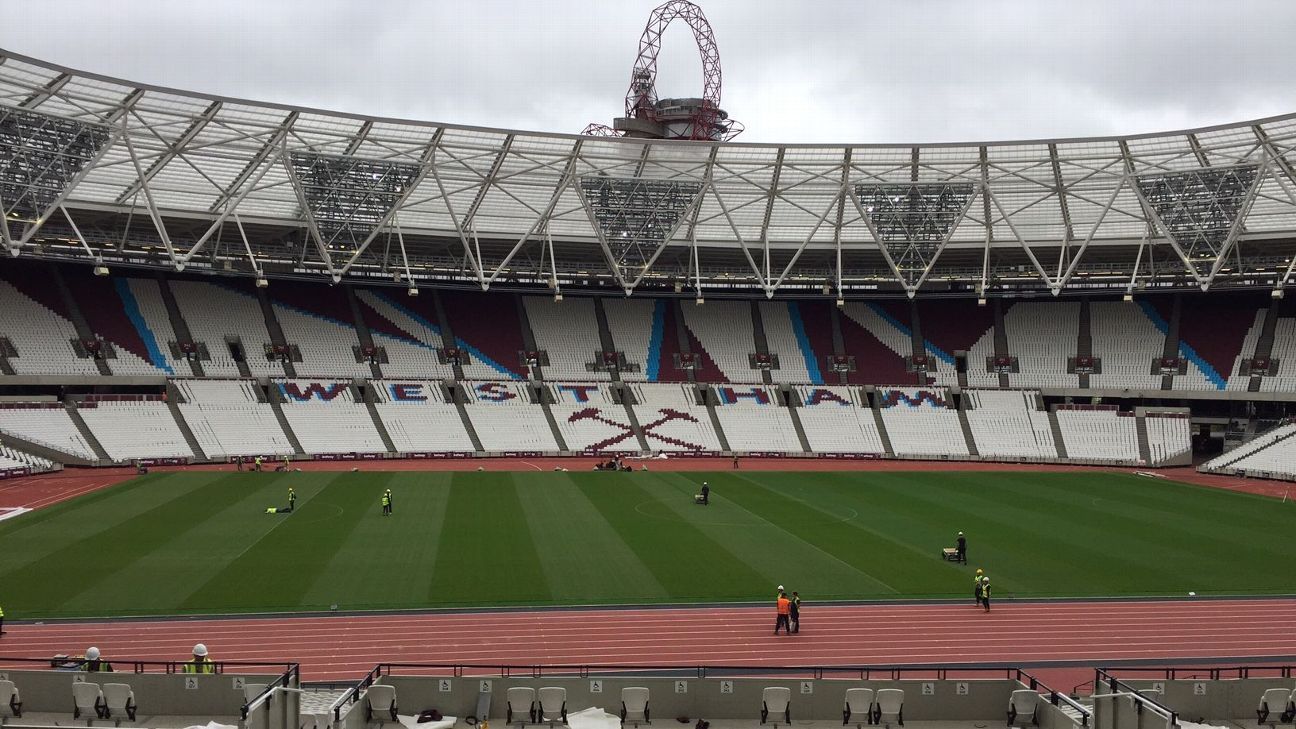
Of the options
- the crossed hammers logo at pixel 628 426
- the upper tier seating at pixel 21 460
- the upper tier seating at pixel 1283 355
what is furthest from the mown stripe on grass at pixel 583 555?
the upper tier seating at pixel 1283 355

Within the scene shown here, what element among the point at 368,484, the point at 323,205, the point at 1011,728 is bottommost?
the point at 1011,728

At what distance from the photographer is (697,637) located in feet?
66.2

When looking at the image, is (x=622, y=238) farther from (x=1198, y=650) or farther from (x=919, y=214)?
(x=1198, y=650)

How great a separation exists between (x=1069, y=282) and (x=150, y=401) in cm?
6051

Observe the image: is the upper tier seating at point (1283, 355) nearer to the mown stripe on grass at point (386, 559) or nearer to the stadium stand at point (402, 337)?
the mown stripe on grass at point (386, 559)

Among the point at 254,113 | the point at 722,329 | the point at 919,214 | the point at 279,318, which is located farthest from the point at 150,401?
the point at 919,214

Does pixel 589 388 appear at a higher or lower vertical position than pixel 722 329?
lower

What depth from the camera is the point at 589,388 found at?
63.4 m

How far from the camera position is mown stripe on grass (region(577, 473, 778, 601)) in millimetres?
Result: 24002

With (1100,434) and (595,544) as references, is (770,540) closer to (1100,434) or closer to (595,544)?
(595,544)

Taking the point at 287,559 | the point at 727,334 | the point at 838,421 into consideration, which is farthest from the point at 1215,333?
the point at 287,559

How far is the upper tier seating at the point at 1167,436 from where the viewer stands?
5553 centimetres

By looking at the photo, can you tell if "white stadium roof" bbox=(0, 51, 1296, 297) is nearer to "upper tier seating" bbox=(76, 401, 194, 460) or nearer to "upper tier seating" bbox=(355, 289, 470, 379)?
"upper tier seating" bbox=(355, 289, 470, 379)

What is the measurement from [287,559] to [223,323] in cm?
3905
